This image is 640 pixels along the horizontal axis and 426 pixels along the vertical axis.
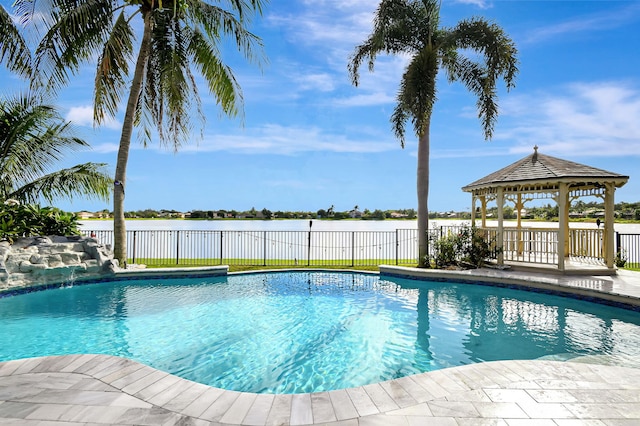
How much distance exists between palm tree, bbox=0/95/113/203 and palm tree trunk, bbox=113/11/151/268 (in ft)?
2.04

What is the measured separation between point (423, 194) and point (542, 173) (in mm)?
3393

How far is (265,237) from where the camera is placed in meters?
12.2

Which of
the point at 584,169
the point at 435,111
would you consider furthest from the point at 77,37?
the point at 584,169

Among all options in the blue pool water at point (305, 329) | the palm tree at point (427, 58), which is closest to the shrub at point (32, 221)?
the blue pool water at point (305, 329)

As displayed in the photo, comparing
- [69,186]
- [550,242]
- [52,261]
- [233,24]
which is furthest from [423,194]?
[69,186]

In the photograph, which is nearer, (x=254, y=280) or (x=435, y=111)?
(x=254, y=280)

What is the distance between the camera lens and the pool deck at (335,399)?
242 cm

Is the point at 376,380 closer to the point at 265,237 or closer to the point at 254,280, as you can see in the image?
the point at 254,280

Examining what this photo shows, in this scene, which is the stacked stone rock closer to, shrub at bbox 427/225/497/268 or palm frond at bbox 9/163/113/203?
palm frond at bbox 9/163/113/203

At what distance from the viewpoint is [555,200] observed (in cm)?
957

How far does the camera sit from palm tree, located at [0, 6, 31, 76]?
8927 millimetres

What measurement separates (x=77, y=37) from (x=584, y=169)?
47.9 ft

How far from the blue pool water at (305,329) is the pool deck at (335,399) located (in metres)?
0.84

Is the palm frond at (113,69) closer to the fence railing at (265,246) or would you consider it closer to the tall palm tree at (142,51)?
the tall palm tree at (142,51)
